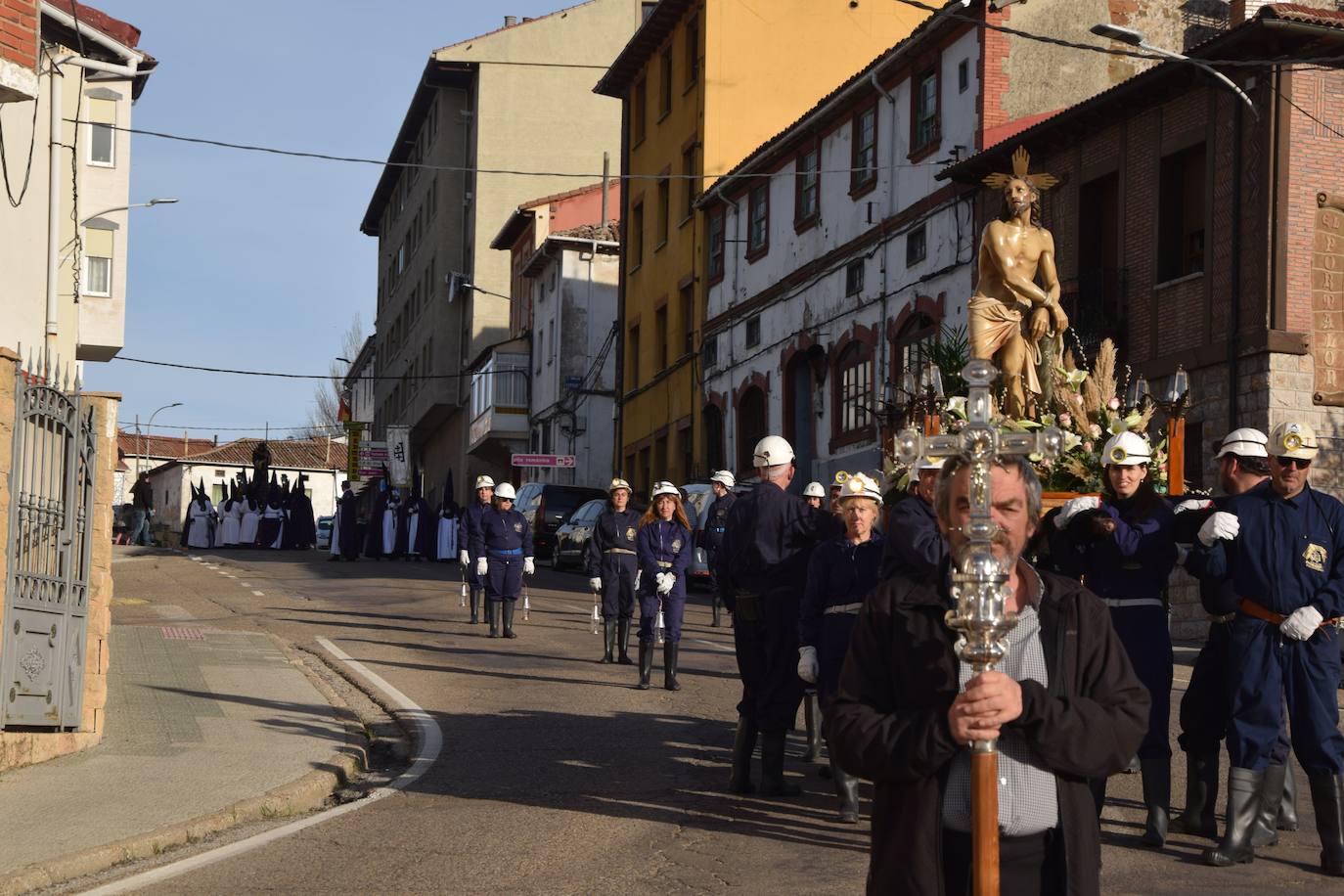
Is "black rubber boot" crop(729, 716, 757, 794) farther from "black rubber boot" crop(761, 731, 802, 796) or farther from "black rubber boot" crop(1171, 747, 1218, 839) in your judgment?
"black rubber boot" crop(1171, 747, 1218, 839)

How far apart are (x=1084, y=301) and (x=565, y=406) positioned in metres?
30.2

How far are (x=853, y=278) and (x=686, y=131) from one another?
11227mm

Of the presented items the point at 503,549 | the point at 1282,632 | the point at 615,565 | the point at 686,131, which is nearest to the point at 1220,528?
the point at 1282,632

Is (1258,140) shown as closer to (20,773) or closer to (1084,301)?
(1084,301)

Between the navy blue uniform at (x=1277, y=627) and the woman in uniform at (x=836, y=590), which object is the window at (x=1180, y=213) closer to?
the woman in uniform at (x=836, y=590)

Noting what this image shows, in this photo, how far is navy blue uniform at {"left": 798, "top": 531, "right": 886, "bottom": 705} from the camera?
1004cm

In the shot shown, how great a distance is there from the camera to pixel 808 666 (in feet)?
32.8

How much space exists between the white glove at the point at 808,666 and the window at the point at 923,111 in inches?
916

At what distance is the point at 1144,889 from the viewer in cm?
807

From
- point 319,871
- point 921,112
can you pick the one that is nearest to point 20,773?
point 319,871

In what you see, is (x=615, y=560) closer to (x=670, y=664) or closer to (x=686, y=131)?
(x=670, y=664)

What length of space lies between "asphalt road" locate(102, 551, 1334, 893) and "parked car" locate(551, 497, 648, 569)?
17959 mm

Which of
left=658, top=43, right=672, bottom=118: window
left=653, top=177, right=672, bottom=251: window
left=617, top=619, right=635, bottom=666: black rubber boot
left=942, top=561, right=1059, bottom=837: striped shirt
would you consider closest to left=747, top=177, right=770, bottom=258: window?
left=653, top=177, right=672, bottom=251: window

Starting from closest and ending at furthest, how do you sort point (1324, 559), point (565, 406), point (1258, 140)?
point (1324, 559) < point (1258, 140) < point (565, 406)
